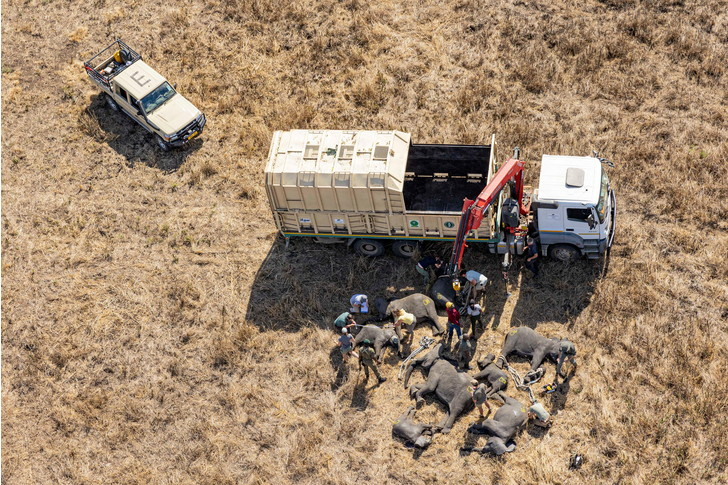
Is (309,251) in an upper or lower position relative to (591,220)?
lower

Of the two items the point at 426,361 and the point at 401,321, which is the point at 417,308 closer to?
the point at 401,321

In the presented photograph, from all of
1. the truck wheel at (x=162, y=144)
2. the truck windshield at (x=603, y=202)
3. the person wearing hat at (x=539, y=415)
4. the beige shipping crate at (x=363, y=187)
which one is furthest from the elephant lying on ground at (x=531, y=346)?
the truck wheel at (x=162, y=144)

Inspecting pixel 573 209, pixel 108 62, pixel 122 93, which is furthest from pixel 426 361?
pixel 108 62

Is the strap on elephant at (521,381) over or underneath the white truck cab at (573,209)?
underneath

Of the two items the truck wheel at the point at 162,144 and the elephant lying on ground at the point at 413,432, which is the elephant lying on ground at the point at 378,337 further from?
the truck wheel at the point at 162,144

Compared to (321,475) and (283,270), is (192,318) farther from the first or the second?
(321,475)

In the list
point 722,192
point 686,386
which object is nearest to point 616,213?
point 722,192

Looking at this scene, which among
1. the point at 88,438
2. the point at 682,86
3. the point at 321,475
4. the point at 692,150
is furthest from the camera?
the point at 682,86
